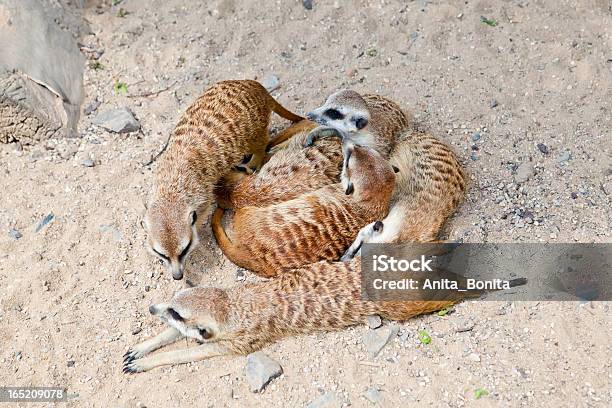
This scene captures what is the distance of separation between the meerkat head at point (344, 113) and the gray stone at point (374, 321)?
2.84 feet

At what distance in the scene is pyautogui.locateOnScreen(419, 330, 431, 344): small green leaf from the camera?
7.47ft

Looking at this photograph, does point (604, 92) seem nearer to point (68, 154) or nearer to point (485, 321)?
point (485, 321)

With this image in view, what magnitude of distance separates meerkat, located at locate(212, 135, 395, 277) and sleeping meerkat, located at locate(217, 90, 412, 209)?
62 millimetres

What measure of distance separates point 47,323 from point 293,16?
6.87 ft

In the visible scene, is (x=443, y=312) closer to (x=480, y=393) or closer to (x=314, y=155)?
(x=480, y=393)

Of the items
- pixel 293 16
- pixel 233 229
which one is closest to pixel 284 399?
pixel 233 229

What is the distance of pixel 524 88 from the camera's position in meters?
3.09

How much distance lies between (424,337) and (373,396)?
0.31 metres

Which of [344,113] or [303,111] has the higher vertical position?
[344,113]

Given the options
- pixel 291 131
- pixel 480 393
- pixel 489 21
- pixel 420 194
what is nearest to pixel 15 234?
pixel 291 131

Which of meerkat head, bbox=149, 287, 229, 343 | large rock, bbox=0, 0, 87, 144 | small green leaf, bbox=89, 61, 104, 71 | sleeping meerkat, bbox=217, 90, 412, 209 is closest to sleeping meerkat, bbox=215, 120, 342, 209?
sleeping meerkat, bbox=217, 90, 412, 209

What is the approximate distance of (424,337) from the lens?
2.29 meters

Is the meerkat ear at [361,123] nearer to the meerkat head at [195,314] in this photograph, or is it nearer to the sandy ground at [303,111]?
the sandy ground at [303,111]

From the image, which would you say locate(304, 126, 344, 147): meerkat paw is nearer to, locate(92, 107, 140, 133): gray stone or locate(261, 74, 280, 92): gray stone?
locate(261, 74, 280, 92): gray stone
